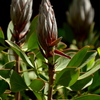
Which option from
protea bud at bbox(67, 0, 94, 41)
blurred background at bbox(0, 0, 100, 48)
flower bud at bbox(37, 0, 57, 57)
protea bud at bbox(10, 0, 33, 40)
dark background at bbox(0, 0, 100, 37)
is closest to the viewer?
flower bud at bbox(37, 0, 57, 57)

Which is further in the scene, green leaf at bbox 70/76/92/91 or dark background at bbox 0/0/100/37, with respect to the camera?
dark background at bbox 0/0/100/37

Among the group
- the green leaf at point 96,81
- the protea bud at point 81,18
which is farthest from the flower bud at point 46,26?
the protea bud at point 81,18

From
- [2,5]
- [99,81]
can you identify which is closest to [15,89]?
[99,81]

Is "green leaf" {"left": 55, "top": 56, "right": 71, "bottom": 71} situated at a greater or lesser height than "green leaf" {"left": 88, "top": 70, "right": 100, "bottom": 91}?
greater

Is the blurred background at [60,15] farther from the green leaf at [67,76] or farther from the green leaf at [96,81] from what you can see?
the green leaf at [67,76]

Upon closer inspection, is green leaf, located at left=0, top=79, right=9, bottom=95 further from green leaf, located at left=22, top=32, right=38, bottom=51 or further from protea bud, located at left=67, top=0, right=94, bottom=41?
protea bud, located at left=67, top=0, right=94, bottom=41

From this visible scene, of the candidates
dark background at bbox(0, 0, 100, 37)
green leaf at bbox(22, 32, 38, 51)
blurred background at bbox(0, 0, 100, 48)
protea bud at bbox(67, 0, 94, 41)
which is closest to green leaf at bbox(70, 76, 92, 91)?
green leaf at bbox(22, 32, 38, 51)

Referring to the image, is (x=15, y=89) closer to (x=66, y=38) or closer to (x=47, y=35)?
(x=47, y=35)
